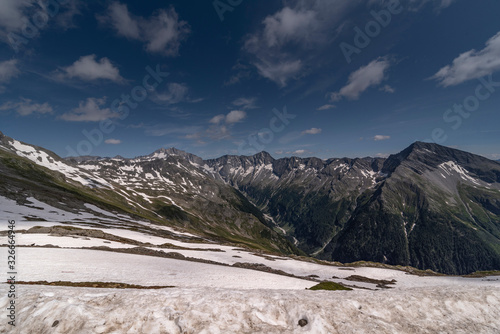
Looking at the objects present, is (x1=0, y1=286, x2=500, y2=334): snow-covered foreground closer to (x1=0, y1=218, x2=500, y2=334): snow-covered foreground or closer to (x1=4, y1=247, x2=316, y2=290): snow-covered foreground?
(x1=0, y1=218, x2=500, y2=334): snow-covered foreground

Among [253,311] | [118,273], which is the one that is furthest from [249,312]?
[118,273]

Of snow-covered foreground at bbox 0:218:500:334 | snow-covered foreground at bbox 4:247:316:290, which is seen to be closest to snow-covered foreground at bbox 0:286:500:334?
snow-covered foreground at bbox 0:218:500:334

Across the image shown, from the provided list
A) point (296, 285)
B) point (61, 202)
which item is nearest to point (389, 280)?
point (296, 285)

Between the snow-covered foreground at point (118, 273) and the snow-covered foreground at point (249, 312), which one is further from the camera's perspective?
the snow-covered foreground at point (118, 273)

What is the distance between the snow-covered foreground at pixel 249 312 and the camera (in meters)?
7.17

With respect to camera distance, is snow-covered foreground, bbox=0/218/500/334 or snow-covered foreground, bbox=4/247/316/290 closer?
snow-covered foreground, bbox=0/218/500/334

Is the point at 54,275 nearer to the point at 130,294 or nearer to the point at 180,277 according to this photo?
the point at 180,277

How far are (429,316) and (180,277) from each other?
20.4 meters

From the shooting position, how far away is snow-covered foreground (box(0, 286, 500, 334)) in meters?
7.17

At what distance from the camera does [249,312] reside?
8.07 metres

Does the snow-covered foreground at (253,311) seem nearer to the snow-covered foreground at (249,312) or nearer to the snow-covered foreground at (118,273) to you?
the snow-covered foreground at (249,312)

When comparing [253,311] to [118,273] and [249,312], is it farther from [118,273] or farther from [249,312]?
[118,273]

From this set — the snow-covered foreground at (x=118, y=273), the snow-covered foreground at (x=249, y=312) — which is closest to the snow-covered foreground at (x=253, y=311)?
the snow-covered foreground at (x=249, y=312)

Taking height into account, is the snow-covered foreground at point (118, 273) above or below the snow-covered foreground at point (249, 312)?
below
